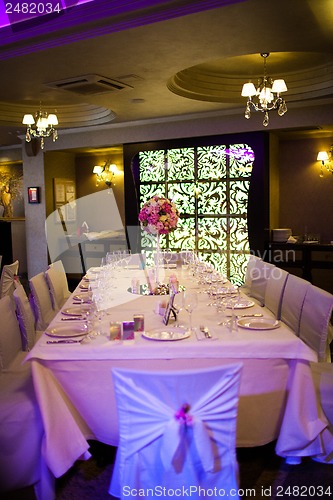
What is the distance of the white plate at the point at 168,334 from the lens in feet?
9.07

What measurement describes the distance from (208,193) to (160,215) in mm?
3434

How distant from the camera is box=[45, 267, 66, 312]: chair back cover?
15.8ft

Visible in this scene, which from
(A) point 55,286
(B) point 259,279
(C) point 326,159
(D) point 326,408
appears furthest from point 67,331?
(C) point 326,159

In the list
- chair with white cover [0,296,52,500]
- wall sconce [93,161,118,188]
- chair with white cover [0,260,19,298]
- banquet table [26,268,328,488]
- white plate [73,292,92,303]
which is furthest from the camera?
wall sconce [93,161,118,188]

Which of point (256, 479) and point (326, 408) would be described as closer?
point (256, 479)

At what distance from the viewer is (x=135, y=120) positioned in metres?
7.93

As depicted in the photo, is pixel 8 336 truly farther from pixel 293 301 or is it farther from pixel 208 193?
pixel 208 193

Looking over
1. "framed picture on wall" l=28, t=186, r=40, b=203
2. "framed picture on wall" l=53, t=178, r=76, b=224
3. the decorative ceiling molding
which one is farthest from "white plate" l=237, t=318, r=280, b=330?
"framed picture on wall" l=53, t=178, r=76, b=224

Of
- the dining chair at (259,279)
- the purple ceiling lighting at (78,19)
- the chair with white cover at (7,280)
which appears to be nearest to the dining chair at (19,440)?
the purple ceiling lighting at (78,19)

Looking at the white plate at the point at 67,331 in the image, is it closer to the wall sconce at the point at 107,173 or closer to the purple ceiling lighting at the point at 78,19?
the purple ceiling lighting at the point at 78,19

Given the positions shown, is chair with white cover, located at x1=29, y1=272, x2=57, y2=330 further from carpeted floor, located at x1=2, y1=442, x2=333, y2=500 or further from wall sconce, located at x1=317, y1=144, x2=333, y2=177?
wall sconce, located at x1=317, y1=144, x2=333, y2=177

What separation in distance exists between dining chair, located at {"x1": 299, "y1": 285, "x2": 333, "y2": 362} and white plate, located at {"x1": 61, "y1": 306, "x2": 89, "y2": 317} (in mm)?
1609

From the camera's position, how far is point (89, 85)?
5.38 meters

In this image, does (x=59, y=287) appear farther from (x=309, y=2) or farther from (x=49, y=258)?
(x=49, y=258)
